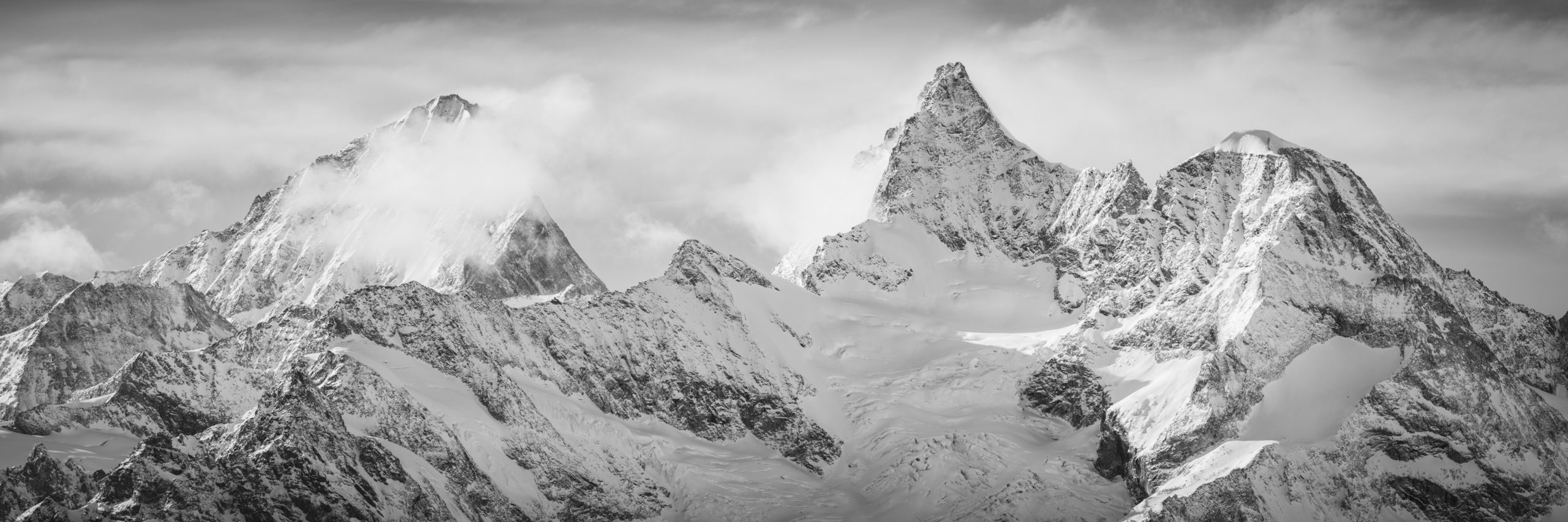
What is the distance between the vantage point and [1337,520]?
19812 centimetres

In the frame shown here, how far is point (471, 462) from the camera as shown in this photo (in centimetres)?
19412

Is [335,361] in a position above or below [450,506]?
above

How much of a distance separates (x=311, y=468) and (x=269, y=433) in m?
6.63

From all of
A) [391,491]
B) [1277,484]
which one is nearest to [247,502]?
[391,491]

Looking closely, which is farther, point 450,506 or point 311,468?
point 450,506

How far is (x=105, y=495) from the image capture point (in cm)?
15900

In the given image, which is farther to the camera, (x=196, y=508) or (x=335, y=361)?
(x=335, y=361)

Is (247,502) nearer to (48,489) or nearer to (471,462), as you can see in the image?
(48,489)

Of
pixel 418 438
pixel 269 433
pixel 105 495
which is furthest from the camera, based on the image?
pixel 418 438

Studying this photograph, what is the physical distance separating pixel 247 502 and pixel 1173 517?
96596 mm

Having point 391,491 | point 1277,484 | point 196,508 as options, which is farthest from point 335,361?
point 1277,484

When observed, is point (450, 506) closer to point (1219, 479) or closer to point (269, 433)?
point (269, 433)

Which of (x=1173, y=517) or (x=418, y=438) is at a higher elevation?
(x=418, y=438)

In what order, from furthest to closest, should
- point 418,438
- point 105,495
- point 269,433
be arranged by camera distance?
point 418,438 → point 269,433 → point 105,495
